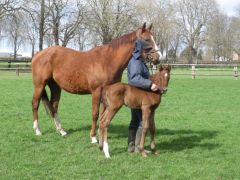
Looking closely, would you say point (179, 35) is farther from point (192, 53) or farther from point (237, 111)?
point (237, 111)

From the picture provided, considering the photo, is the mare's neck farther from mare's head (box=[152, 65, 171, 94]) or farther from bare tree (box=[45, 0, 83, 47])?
bare tree (box=[45, 0, 83, 47])

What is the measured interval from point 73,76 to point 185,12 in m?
83.2

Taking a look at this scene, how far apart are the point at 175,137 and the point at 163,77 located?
2.41 meters

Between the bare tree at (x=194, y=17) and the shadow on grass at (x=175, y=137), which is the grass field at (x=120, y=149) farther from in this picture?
the bare tree at (x=194, y=17)

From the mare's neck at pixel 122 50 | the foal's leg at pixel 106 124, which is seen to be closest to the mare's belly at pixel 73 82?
the mare's neck at pixel 122 50

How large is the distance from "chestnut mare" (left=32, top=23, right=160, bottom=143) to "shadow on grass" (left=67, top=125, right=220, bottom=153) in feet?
3.51

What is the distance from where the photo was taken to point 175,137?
902 centimetres

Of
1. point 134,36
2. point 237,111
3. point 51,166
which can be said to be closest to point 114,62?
point 134,36

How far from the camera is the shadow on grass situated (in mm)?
8117

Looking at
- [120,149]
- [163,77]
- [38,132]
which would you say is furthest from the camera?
[38,132]

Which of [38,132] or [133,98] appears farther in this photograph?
[38,132]

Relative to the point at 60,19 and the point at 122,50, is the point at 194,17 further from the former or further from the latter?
the point at 122,50

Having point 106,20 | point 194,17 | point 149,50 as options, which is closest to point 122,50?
point 149,50

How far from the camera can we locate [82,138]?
886cm
